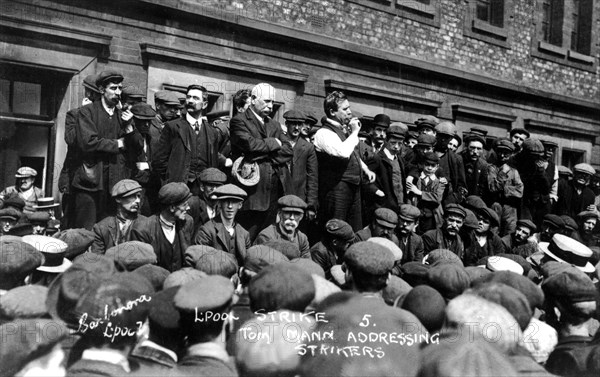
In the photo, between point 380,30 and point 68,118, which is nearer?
point 68,118

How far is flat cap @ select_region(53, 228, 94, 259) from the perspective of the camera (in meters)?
5.05

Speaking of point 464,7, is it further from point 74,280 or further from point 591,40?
point 74,280

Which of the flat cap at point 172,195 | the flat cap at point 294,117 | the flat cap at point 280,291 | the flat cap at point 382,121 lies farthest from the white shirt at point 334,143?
the flat cap at point 280,291

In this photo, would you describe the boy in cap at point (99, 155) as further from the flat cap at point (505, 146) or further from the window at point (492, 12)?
the window at point (492, 12)

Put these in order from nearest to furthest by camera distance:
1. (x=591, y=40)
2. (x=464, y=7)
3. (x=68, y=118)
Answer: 1. (x=68, y=118)
2. (x=464, y=7)
3. (x=591, y=40)

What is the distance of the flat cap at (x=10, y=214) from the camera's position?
6.36 meters

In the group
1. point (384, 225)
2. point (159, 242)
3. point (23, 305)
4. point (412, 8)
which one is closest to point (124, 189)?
point (159, 242)

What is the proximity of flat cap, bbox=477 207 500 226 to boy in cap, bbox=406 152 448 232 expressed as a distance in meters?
0.51

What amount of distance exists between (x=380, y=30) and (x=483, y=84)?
3133mm

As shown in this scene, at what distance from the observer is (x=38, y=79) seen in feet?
29.2

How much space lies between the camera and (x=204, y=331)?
2.90m

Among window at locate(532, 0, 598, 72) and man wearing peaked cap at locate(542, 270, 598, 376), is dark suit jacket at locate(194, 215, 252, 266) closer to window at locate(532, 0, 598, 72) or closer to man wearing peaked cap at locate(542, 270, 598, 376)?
man wearing peaked cap at locate(542, 270, 598, 376)

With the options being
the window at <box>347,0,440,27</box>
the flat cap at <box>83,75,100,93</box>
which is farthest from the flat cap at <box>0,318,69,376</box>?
the window at <box>347,0,440,27</box>

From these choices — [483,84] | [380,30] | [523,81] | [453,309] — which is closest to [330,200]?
[453,309]
